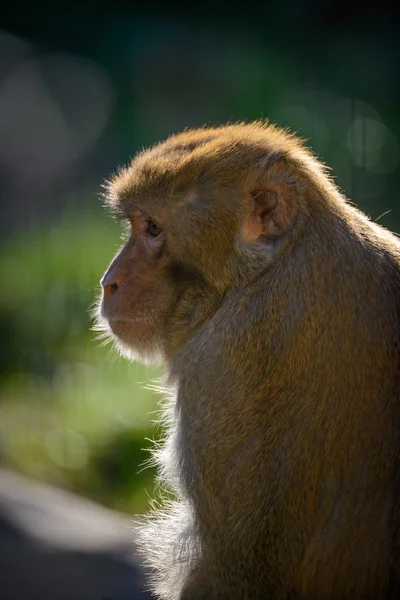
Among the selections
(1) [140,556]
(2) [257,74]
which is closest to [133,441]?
(1) [140,556]

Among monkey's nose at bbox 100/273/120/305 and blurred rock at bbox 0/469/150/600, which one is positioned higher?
monkey's nose at bbox 100/273/120/305

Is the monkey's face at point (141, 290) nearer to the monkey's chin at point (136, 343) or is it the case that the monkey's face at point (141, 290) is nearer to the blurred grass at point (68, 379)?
the monkey's chin at point (136, 343)

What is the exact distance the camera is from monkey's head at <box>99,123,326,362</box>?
12.1 feet

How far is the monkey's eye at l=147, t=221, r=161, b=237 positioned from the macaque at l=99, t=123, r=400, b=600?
0.24m

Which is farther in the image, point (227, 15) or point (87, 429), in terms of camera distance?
point (227, 15)

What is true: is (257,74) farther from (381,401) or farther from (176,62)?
(381,401)

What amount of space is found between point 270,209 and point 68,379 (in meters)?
5.47

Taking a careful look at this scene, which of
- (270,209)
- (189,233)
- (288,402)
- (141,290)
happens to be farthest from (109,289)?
(288,402)

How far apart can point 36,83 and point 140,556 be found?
10.1 meters

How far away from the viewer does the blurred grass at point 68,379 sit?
7.50 m

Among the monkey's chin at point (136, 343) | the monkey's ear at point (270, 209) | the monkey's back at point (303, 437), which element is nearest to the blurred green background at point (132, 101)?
the monkey's chin at point (136, 343)

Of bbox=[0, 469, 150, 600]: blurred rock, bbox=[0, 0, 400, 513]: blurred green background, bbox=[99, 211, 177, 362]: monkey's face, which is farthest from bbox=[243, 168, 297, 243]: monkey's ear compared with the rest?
bbox=[0, 0, 400, 513]: blurred green background

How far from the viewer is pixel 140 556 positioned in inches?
208

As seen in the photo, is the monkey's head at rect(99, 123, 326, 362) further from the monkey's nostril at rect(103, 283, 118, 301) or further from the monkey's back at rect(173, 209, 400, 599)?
the monkey's back at rect(173, 209, 400, 599)
